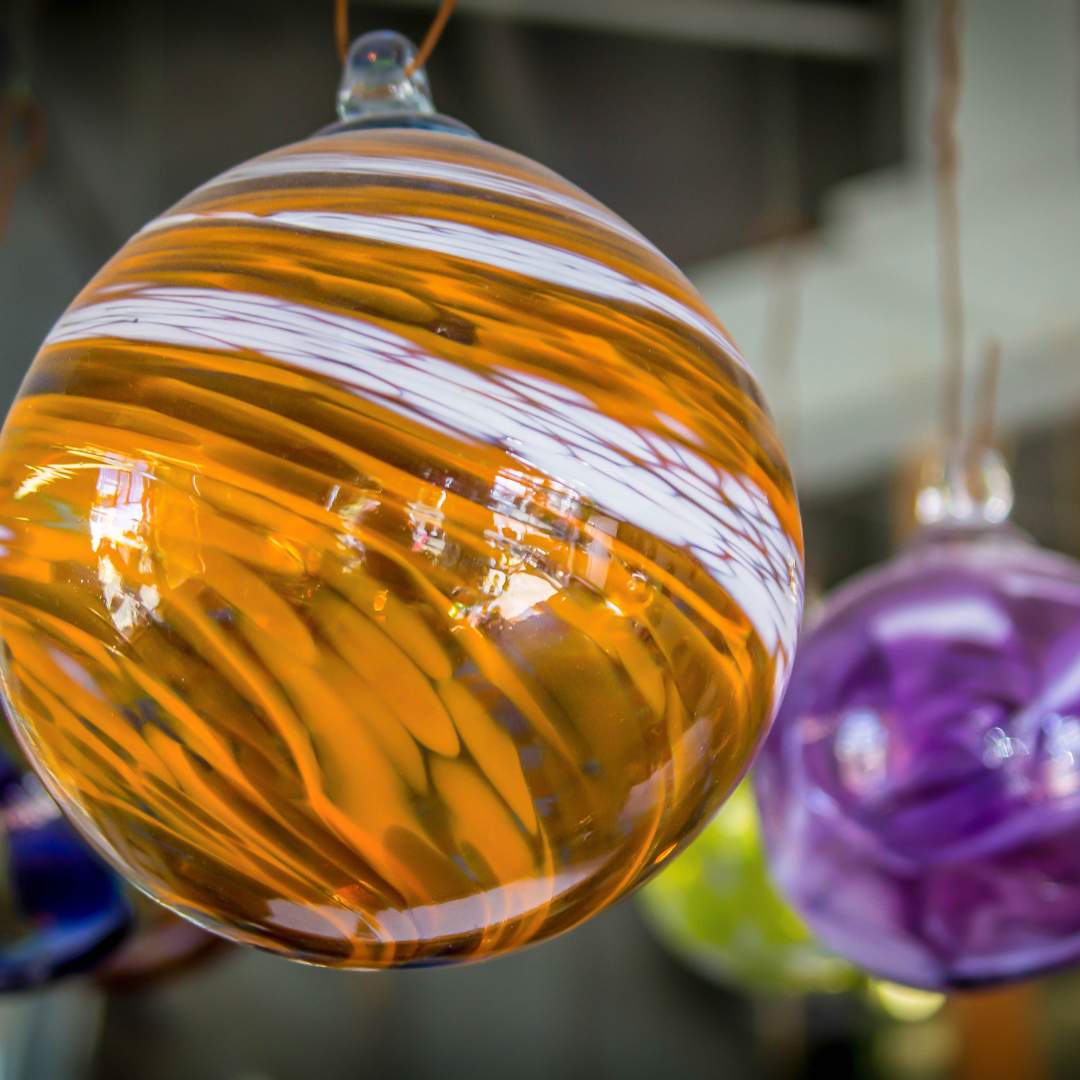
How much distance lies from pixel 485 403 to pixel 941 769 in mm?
306

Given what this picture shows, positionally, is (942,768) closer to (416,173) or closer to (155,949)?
(416,173)

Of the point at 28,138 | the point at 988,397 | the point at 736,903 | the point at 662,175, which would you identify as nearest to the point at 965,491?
the point at 988,397

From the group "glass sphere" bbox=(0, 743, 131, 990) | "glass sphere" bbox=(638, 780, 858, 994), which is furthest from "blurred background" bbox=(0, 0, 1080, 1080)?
"glass sphere" bbox=(0, 743, 131, 990)

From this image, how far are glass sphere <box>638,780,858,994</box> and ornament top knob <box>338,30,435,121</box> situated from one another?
64 centimetres

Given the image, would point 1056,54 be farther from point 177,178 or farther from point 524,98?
point 177,178

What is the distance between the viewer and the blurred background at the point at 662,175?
1.99 m

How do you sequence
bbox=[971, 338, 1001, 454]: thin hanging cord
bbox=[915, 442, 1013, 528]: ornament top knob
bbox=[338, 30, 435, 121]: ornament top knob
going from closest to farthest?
1. bbox=[338, 30, 435, 121]: ornament top knob
2. bbox=[915, 442, 1013, 528]: ornament top knob
3. bbox=[971, 338, 1001, 454]: thin hanging cord

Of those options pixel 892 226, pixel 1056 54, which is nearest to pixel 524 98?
pixel 892 226

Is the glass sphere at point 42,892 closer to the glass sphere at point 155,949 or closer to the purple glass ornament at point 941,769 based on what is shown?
the glass sphere at point 155,949

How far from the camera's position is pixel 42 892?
0.57 meters

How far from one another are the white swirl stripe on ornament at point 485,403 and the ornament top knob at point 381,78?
0.40ft

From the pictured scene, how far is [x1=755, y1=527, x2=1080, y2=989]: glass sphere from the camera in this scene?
487mm

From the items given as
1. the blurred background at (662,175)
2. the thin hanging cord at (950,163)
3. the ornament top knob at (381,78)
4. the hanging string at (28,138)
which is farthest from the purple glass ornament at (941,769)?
the blurred background at (662,175)

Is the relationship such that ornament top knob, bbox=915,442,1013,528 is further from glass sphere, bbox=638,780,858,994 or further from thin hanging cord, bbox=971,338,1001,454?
glass sphere, bbox=638,780,858,994
